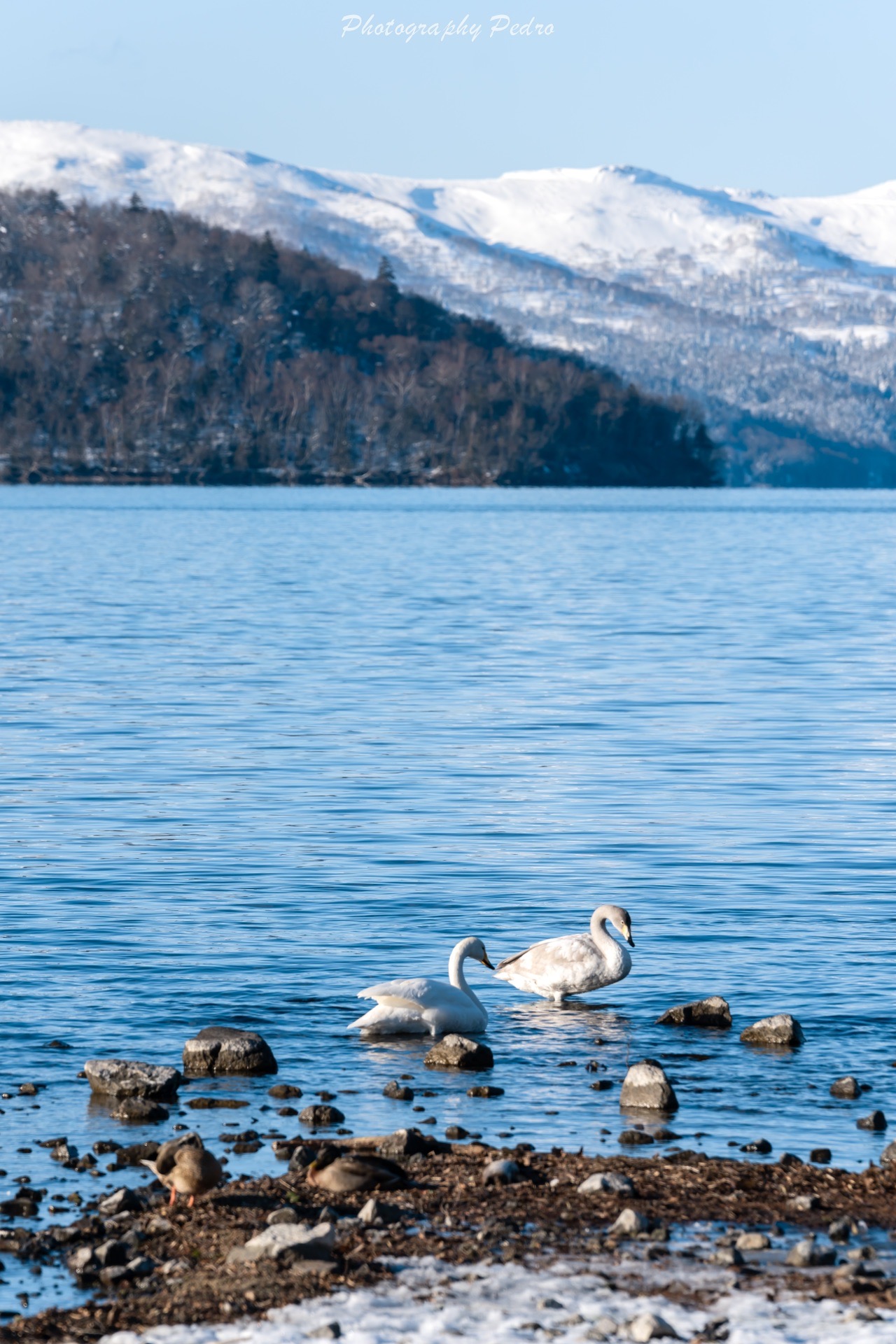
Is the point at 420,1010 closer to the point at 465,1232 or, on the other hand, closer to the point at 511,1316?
the point at 465,1232

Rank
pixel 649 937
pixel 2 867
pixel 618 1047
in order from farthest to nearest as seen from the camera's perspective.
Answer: pixel 2 867
pixel 649 937
pixel 618 1047

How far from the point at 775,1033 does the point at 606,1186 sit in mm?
4667

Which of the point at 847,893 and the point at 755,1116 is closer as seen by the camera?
the point at 755,1116

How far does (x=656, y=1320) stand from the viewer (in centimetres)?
982

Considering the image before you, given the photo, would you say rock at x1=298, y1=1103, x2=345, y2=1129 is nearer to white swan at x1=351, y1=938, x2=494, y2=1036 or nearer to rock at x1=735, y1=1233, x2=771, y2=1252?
white swan at x1=351, y1=938, x2=494, y2=1036

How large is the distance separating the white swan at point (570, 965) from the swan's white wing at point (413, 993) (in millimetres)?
1373

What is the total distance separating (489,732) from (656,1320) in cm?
2882

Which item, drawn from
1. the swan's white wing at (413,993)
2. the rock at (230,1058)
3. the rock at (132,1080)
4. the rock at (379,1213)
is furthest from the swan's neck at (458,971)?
the rock at (379,1213)

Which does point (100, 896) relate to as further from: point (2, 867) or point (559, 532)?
point (559, 532)

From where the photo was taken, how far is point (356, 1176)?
1211cm

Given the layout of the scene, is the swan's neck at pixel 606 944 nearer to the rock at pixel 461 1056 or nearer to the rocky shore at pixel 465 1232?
the rock at pixel 461 1056

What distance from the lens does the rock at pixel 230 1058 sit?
15438 mm

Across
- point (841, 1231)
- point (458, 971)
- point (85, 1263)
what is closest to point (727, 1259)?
point (841, 1231)

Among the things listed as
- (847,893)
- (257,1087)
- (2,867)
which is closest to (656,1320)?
(257,1087)
